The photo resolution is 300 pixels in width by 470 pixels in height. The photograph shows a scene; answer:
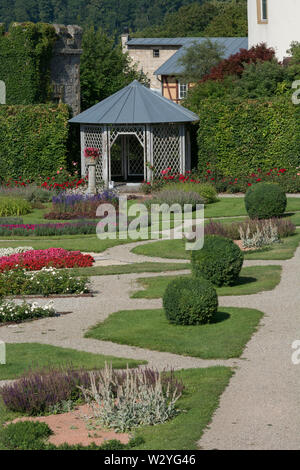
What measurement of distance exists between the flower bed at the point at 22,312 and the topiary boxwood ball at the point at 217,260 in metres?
2.93

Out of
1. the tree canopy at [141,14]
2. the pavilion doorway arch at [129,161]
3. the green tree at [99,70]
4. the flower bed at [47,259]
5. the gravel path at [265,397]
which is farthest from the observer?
the tree canopy at [141,14]

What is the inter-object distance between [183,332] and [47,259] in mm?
6068

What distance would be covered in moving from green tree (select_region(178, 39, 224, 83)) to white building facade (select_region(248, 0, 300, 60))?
7232 mm

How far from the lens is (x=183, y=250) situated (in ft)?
66.4

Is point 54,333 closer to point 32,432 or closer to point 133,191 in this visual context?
point 32,432

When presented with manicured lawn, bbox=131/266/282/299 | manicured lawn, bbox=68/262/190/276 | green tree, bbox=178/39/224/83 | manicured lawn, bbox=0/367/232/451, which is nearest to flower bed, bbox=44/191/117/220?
manicured lawn, bbox=68/262/190/276

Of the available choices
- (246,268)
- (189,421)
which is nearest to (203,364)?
(189,421)

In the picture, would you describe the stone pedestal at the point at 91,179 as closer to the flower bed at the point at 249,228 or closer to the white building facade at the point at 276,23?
the flower bed at the point at 249,228

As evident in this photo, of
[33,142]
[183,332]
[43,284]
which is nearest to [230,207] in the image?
[33,142]

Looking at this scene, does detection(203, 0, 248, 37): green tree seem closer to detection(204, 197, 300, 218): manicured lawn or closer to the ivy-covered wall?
the ivy-covered wall

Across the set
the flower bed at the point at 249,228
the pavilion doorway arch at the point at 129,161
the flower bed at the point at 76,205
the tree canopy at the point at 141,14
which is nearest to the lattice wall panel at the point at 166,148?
the pavilion doorway arch at the point at 129,161

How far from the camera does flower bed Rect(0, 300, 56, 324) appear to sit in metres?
14.1

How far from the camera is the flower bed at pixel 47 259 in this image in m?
17.8
